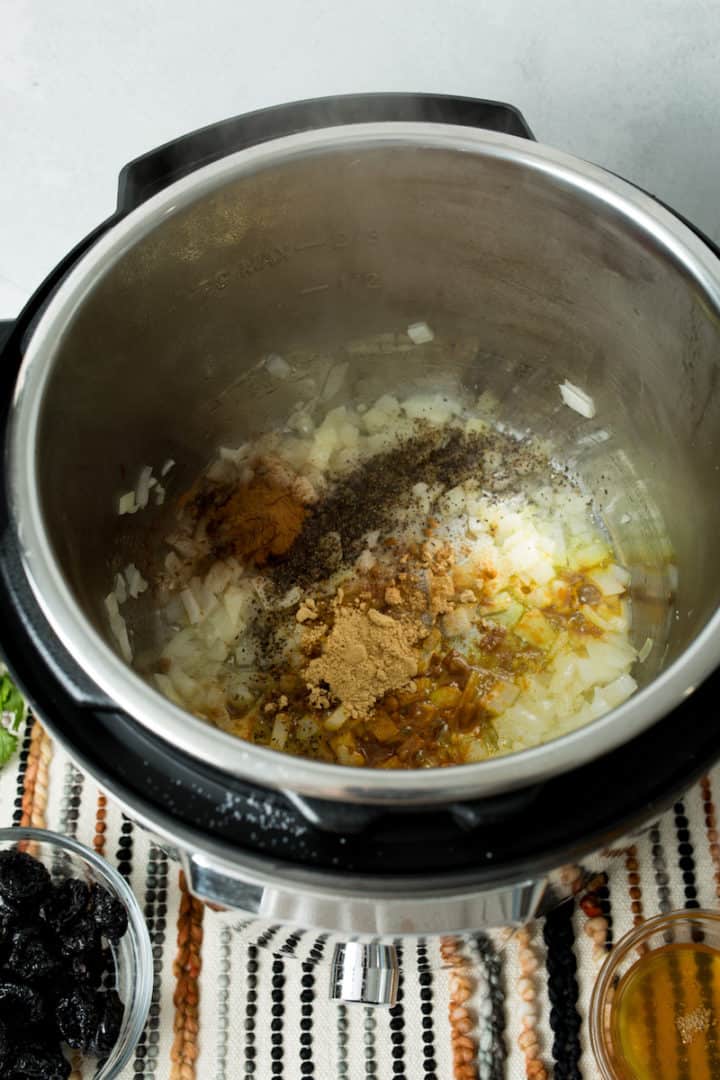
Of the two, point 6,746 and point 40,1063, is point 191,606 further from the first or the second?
point 40,1063

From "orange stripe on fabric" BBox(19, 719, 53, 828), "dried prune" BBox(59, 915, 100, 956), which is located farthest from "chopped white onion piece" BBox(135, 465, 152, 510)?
"dried prune" BBox(59, 915, 100, 956)

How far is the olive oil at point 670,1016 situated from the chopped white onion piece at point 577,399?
0.77 m

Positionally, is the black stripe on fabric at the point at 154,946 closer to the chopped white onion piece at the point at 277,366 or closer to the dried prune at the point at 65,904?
the dried prune at the point at 65,904

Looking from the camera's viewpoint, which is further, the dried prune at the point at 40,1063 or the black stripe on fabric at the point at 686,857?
the black stripe on fabric at the point at 686,857

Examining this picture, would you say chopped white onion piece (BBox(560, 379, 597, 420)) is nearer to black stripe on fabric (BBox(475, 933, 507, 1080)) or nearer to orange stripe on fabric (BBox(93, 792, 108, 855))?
black stripe on fabric (BBox(475, 933, 507, 1080))

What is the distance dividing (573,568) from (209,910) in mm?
734

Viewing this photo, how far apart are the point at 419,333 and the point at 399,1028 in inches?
39.6

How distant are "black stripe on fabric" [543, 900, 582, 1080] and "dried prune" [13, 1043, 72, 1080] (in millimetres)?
618

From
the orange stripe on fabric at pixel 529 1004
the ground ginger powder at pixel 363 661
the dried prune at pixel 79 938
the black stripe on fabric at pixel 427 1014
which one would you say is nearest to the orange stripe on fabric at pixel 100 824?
the dried prune at pixel 79 938

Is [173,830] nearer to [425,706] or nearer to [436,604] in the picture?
[425,706]

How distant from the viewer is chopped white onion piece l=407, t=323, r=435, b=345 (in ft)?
5.03

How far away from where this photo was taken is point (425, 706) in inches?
54.1

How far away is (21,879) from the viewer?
125 centimetres

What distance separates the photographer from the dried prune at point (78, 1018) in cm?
120
